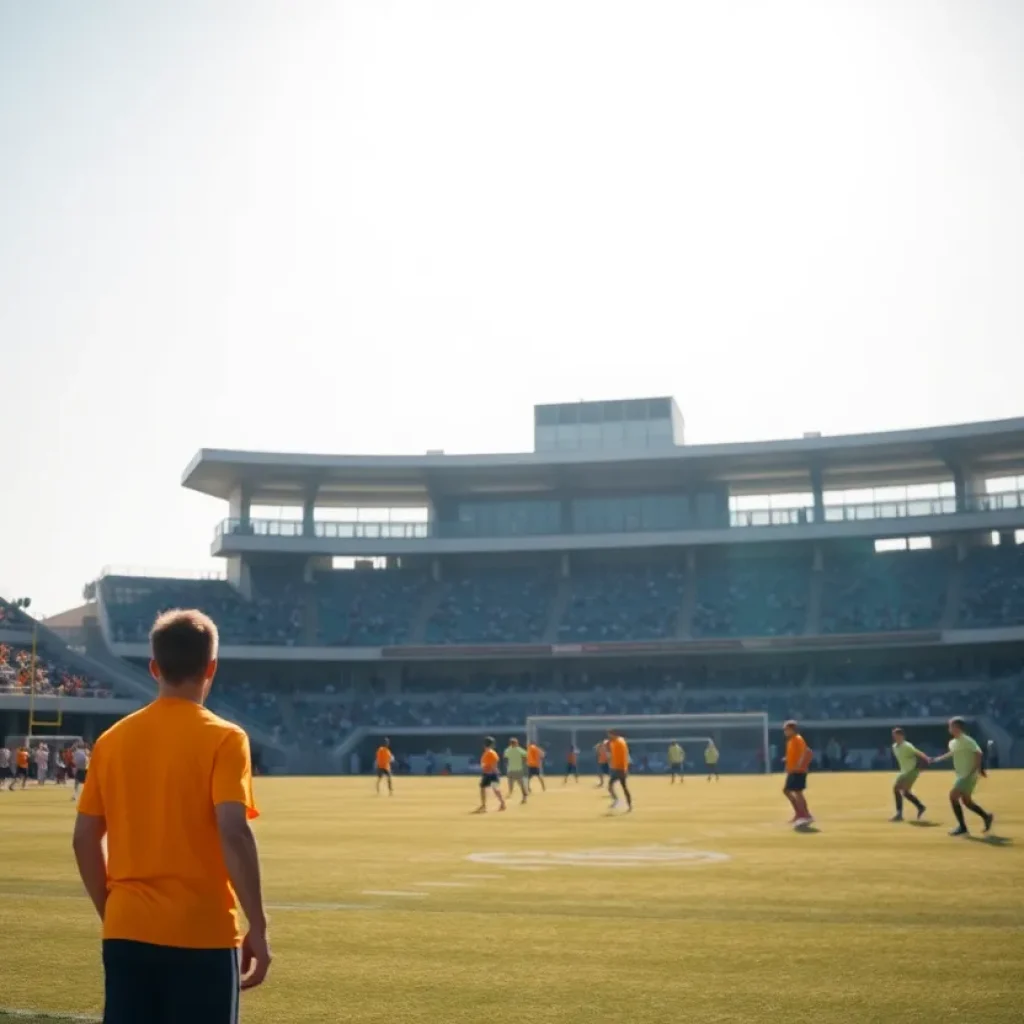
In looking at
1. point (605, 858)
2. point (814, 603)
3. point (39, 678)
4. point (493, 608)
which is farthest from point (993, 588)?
point (605, 858)

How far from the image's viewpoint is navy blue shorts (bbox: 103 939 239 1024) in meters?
4.17

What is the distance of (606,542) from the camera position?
2980 inches

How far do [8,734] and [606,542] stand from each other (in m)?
33.5

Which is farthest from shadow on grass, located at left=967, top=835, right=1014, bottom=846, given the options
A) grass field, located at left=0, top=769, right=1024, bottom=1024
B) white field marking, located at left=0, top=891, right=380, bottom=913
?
white field marking, located at left=0, top=891, right=380, bottom=913

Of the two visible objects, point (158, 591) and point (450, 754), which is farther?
point (158, 591)

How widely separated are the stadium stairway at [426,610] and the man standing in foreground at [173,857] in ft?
231

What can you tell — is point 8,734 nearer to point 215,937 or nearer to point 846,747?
point 846,747

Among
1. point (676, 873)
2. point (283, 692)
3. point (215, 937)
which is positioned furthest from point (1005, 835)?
point (283, 692)

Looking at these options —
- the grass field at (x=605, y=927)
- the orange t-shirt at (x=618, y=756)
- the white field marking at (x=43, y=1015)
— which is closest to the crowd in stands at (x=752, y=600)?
the orange t-shirt at (x=618, y=756)

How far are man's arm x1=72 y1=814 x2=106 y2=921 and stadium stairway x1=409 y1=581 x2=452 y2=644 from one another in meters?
70.2

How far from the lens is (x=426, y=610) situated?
77.1m

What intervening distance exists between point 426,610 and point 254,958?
239 feet

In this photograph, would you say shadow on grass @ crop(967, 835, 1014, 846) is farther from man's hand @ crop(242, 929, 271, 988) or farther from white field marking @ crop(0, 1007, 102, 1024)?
man's hand @ crop(242, 929, 271, 988)

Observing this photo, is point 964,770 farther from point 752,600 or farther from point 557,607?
point 557,607
